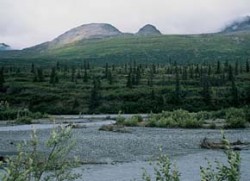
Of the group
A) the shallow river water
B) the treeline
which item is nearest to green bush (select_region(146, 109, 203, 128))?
the shallow river water

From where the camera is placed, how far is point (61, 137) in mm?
7508

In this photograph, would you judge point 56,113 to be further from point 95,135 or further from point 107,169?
point 107,169

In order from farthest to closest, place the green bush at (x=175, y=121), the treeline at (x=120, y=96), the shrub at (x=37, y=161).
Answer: the treeline at (x=120, y=96), the green bush at (x=175, y=121), the shrub at (x=37, y=161)

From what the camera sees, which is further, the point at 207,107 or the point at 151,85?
the point at 151,85

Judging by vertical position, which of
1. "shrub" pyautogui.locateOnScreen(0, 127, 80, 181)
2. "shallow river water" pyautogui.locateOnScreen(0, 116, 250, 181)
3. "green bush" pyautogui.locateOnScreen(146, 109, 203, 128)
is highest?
"shrub" pyautogui.locateOnScreen(0, 127, 80, 181)

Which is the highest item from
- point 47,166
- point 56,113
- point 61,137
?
point 61,137

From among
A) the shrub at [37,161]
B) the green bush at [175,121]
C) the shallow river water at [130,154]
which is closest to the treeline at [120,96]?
the green bush at [175,121]

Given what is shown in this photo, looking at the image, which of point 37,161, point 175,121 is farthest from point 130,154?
point 175,121

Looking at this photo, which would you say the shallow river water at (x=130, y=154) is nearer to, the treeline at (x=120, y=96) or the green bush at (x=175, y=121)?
the green bush at (x=175, y=121)

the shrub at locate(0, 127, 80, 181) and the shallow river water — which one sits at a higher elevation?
the shrub at locate(0, 127, 80, 181)

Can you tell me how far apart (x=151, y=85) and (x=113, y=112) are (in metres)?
26.2

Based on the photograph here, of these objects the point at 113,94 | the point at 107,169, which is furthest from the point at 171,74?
the point at 107,169

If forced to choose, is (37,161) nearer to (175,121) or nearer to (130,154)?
(130,154)

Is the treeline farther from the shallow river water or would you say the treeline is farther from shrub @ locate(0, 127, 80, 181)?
shrub @ locate(0, 127, 80, 181)
